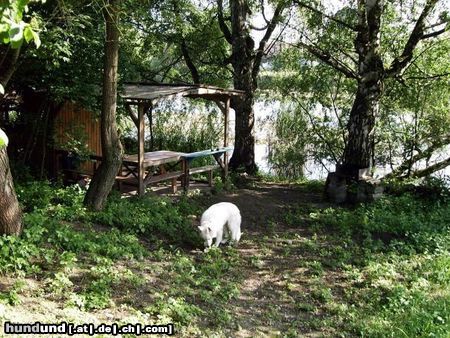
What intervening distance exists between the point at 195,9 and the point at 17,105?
656cm

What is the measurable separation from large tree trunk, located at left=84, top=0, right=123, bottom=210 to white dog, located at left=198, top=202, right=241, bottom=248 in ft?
5.96

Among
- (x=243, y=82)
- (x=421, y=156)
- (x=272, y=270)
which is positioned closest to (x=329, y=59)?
(x=243, y=82)

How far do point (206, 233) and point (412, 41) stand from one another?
6960 mm

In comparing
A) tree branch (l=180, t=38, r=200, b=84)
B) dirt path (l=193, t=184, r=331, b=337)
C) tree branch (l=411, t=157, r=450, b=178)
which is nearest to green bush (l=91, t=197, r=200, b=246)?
dirt path (l=193, t=184, r=331, b=337)

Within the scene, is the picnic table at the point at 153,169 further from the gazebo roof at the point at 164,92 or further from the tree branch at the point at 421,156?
the tree branch at the point at 421,156

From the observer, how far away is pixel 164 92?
10023 millimetres

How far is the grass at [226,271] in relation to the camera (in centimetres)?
491

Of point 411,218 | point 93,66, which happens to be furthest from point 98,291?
point 411,218

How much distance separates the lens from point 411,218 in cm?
908

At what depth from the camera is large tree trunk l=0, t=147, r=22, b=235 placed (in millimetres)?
5355

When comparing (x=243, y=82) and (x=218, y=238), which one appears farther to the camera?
(x=243, y=82)

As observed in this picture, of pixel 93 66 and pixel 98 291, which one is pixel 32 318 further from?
pixel 93 66

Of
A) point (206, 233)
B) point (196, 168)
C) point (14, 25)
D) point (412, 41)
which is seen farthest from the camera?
point (196, 168)

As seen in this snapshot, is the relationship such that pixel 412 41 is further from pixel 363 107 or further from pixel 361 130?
pixel 361 130
